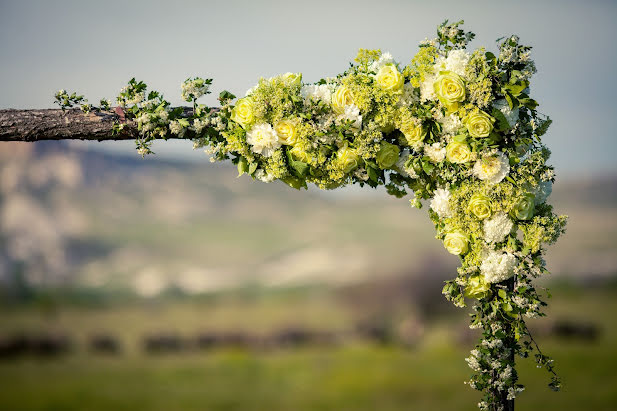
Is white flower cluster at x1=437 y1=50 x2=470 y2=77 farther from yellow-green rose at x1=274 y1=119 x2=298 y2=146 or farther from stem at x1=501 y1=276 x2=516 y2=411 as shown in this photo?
stem at x1=501 y1=276 x2=516 y2=411

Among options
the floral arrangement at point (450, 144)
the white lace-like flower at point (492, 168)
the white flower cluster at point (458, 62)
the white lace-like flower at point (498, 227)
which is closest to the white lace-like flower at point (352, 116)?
the floral arrangement at point (450, 144)

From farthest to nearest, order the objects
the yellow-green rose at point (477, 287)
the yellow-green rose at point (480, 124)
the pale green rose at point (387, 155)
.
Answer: the pale green rose at point (387, 155)
the yellow-green rose at point (477, 287)
the yellow-green rose at point (480, 124)

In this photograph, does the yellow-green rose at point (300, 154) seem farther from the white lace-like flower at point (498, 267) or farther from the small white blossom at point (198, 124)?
the white lace-like flower at point (498, 267)

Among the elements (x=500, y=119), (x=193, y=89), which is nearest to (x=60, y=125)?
(x=193, y=89)

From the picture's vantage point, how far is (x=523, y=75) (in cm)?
354

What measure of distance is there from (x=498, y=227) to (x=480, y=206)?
0.16m

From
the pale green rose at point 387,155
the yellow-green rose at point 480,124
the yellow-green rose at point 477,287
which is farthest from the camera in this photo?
the pale green rose at point 387,155

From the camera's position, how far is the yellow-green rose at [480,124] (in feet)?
11.3

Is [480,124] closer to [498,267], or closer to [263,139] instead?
[498,267]

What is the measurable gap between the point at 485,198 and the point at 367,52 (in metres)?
1.15

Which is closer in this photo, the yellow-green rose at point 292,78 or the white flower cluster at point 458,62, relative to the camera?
the white flower cluster at point 458,62

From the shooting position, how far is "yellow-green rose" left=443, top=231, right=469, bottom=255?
11.6 ft

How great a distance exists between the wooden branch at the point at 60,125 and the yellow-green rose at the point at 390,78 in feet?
4.04

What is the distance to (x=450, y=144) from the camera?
3531mm
